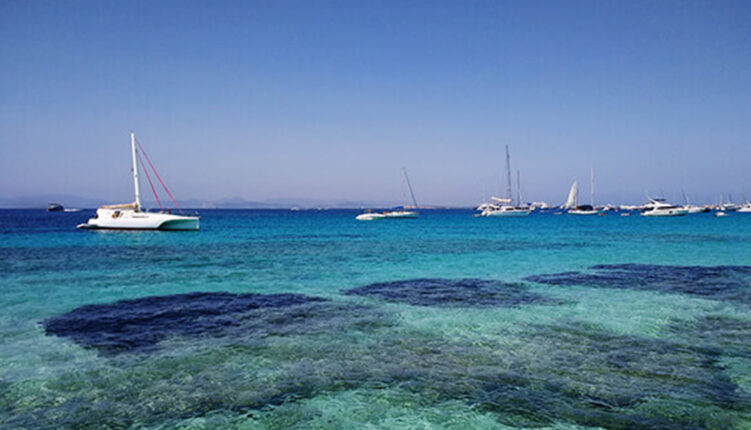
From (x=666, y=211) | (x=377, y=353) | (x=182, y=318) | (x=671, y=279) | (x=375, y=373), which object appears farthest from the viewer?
(x=666, y=211)

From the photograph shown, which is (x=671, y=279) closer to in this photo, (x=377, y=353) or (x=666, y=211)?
(x=377, y=353)

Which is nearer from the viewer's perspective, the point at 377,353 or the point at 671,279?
the point at 377,353

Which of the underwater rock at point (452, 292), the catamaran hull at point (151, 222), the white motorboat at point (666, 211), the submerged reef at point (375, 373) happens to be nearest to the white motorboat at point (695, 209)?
the white motorboat at point (666, 211)

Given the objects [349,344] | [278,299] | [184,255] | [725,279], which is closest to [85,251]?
[184,255]

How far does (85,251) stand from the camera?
29.2 meters

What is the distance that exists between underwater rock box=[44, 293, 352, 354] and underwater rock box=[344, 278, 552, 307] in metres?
2.35

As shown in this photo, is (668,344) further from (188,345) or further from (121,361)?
(121,361)

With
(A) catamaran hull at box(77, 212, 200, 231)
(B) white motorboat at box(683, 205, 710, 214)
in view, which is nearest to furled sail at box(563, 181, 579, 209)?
(B) white motorboat at box(683, 205, 710, 214)

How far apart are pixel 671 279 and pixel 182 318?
17.0 metres

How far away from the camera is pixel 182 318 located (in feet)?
35.6

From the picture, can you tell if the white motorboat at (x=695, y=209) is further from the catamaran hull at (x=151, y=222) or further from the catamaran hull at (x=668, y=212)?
the catamaran hull at (x=151, y=222)

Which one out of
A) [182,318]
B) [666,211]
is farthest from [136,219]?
[666,211]

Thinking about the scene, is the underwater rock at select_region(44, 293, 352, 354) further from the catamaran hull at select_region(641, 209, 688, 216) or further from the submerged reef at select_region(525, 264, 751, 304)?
the catamaran hull at select_region(641, 209, 688, 216)

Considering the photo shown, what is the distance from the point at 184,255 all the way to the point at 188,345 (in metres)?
19.8
